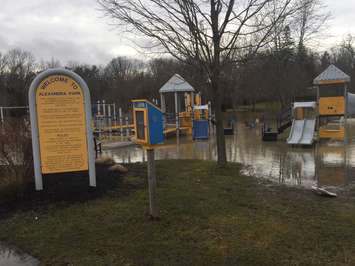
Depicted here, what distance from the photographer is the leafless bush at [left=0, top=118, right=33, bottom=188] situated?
6.12 metres

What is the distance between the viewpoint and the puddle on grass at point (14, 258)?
12.3 ft

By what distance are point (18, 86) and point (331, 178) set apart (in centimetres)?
5038

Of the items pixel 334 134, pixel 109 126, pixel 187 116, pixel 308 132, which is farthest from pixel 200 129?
pixel 334 134

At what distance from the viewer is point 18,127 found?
6.51 m

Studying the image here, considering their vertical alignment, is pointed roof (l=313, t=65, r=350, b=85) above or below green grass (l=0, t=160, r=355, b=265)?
above

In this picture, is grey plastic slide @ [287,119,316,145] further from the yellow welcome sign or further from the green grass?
the yellow welcome sign

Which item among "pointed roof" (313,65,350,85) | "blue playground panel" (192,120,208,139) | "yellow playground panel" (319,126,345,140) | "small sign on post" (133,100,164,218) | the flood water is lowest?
the flood water

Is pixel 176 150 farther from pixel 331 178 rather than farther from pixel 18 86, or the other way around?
pixel 18 86

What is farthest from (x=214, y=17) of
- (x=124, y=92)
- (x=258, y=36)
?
(x=124, y=92)

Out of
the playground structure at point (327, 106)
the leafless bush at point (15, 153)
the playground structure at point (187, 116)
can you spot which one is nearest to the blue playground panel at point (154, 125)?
the leafless bush at point (15, 153)

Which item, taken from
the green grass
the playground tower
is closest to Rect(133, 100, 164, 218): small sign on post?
the green grass

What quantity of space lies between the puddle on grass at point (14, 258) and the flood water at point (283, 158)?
18.0 feet

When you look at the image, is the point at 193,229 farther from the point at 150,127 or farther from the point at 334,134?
the point at 334,134

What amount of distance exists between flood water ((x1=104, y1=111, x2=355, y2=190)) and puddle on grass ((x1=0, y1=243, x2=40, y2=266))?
547cm
